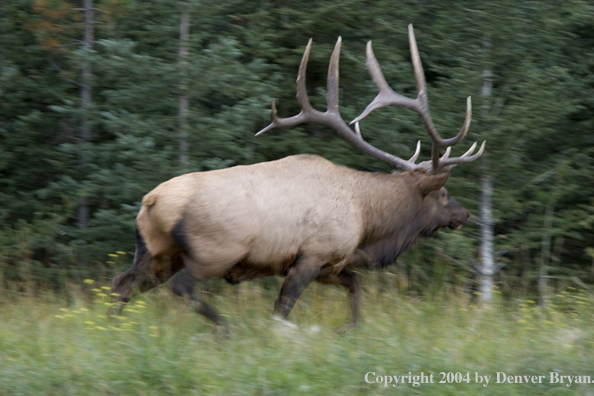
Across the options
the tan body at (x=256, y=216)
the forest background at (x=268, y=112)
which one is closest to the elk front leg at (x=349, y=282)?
the tan body at (x=256, y=216)

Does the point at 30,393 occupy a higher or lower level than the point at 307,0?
lower

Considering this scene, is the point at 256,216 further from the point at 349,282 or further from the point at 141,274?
the point at 349,282

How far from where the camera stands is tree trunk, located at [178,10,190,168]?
7953 millimetres

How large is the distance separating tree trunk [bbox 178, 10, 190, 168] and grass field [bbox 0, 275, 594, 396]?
2.07m

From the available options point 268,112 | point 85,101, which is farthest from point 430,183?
point 85,101

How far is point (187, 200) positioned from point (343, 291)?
290cm

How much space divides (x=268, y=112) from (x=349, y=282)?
2113mm

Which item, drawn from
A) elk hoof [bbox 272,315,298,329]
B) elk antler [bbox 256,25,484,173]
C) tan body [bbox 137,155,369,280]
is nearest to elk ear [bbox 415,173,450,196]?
elk antler [bbox 256,25,484,173]

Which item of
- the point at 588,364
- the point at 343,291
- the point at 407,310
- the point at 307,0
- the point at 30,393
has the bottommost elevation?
the point at 343,291

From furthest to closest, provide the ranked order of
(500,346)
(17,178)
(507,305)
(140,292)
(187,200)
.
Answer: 1. (17,178)
2. (507,305)
3. (140,292)
4. (187,200)
5. (500,346)

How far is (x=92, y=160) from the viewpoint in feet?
27.5

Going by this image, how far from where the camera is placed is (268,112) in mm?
7879

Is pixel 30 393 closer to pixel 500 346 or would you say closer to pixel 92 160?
pixel 500 346

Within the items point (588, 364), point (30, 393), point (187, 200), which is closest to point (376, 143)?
point (187, 200)
